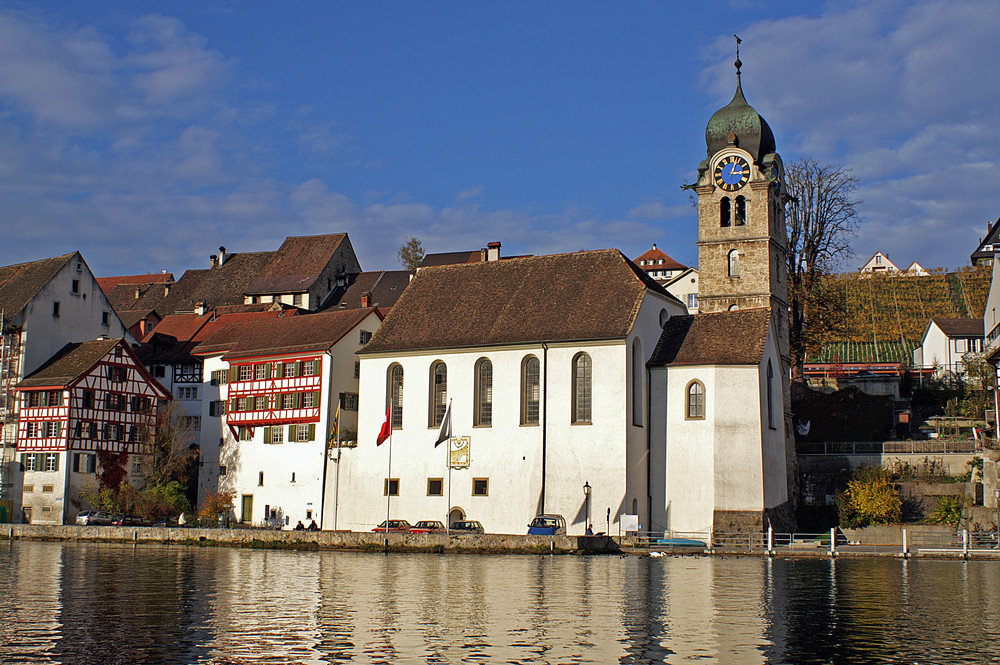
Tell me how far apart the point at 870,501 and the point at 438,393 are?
69.3 feet

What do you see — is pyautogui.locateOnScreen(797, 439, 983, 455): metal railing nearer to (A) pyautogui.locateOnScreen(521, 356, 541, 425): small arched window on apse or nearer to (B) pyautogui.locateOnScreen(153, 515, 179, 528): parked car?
(A) pyautogui.locateOnScreen(521, 356, 541, 425): small arched window on apse

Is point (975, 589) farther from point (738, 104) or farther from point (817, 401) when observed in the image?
point (738, 104)

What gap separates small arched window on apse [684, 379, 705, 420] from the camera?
50.3 meters

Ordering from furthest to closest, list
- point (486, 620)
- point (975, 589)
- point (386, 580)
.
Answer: point (386, 580), point (975, 589), point (486, 620)

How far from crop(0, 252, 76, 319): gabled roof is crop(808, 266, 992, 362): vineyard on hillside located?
60.2 meters

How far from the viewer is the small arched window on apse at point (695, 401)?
5031 cm

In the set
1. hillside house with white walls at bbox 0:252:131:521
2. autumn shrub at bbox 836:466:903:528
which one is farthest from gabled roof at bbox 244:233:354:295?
autumn shrub at bbox 836:466:903:528

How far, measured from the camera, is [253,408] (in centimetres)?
6166

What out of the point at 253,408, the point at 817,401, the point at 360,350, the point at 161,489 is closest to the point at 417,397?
the point at 360,350

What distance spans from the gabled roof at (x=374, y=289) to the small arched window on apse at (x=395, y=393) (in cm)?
3117

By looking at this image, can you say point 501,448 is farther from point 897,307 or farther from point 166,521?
point 897,307

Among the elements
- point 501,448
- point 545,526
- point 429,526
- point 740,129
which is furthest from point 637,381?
point 740,129

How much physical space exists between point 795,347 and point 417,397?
80.8 feet

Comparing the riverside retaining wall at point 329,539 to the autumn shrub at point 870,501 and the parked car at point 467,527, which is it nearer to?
the parked car at point 467,527
